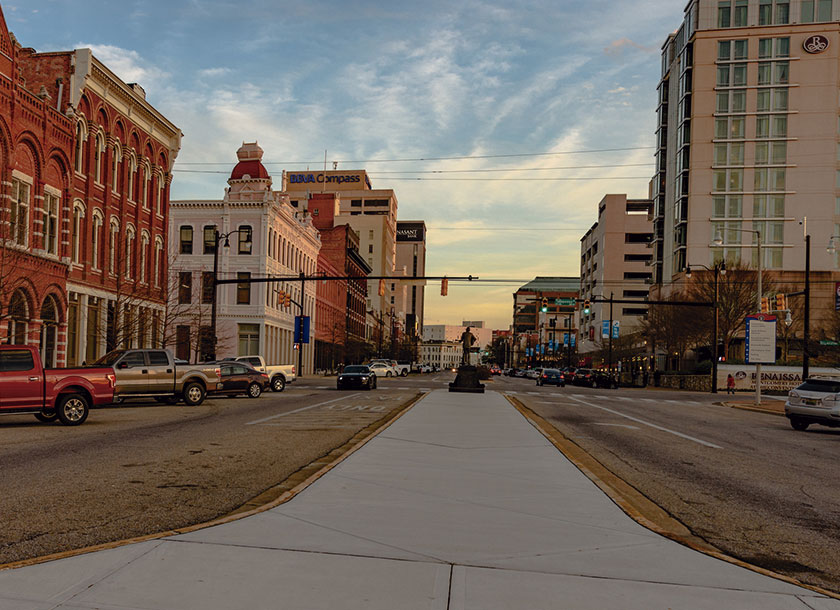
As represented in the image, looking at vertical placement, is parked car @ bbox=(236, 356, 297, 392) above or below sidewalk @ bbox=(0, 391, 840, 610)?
below

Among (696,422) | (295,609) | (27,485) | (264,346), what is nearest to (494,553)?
(295,609)

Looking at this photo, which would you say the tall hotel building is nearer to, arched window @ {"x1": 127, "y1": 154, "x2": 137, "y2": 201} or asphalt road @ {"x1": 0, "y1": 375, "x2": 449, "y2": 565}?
arched window @ {"x1": 127, "y1": 154, "x2": 137, "y2": 201}

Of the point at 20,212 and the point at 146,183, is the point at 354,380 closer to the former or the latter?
the point at 146,183

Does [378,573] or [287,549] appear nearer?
[378,573]

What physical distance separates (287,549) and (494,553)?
166cm

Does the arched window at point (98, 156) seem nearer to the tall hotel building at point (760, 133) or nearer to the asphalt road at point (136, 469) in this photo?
the asphalt road at point (136, 469)

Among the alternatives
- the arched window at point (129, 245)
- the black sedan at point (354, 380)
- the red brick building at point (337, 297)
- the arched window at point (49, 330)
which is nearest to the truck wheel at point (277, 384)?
the black sedan at point (354, 380)

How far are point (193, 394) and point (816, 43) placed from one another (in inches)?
3365

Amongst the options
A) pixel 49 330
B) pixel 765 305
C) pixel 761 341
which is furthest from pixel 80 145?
pixel 765 305

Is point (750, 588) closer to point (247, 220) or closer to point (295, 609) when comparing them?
point (295, 609)

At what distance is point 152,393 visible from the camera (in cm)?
2602

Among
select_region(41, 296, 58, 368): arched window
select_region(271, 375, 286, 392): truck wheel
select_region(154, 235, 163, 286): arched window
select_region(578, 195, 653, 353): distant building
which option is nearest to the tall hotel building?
select_region(578, 195, 653, 353): distant building

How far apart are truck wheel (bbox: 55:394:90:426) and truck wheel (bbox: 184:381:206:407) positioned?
8.23 meters

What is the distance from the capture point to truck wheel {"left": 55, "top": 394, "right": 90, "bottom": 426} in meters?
18.4
